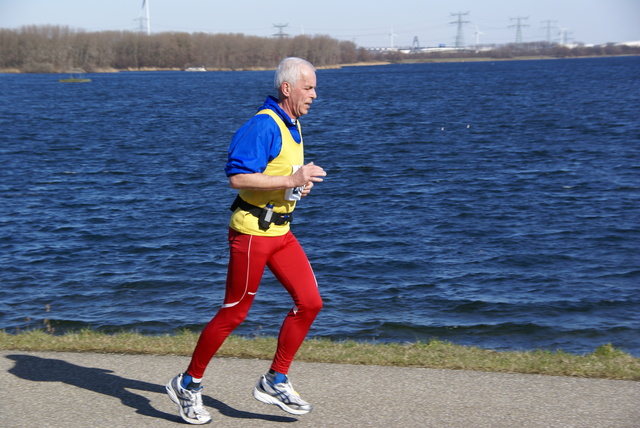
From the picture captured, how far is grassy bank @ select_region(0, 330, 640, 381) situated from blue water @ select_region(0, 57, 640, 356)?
12.8 ft

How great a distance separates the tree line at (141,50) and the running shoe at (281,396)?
161599 millimetres

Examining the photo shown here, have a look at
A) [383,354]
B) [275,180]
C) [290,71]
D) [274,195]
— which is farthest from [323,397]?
[290,71]

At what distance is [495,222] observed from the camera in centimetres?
1820

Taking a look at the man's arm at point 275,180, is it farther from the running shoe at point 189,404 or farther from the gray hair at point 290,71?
the running shoe at point 189,404

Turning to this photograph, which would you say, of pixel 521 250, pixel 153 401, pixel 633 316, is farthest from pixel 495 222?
pixel 153 401

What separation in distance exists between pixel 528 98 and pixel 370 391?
58.7 m

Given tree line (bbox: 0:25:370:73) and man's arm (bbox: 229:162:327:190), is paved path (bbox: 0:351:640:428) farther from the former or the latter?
tree line (bbox: 0:25:370:73)

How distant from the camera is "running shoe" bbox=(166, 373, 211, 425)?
4.27 m

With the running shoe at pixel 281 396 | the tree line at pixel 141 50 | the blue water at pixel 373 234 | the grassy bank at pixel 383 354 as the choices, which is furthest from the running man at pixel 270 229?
the tree line at pixel 141 50

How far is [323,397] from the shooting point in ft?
15.3

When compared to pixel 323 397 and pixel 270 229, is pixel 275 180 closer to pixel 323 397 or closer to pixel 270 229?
pixel 270 229

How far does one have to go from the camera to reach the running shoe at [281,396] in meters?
4.36

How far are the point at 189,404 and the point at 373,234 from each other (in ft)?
42.5

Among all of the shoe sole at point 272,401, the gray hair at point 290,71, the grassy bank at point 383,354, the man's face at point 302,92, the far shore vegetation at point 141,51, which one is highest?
the far shore vegetation at point 141,51
